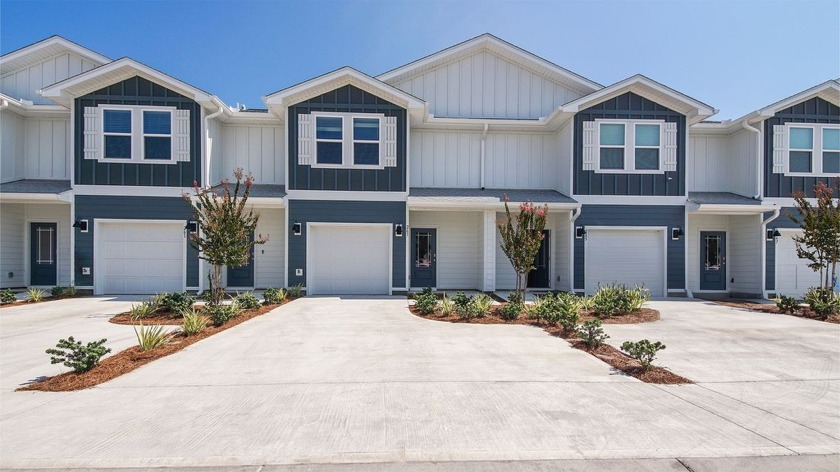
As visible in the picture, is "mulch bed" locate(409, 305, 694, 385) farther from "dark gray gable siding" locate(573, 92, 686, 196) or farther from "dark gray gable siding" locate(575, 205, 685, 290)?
"dark gray gable siding" locate(573, 92, 686, 196)

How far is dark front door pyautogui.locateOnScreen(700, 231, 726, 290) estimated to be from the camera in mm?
15258

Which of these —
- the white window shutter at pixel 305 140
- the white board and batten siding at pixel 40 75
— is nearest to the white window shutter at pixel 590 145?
the white window shutter at pixel 305 140

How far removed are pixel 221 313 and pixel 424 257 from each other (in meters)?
7.78

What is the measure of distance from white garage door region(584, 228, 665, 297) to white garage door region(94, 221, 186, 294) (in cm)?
1375

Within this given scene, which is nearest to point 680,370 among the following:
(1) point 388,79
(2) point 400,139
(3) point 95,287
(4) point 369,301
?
(4) point 369,301

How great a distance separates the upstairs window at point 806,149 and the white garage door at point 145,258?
66.3ft

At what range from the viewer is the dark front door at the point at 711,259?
1526 centimetres

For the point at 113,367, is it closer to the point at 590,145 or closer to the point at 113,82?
the point at 113,82

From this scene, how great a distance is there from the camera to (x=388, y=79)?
15242 millimetres

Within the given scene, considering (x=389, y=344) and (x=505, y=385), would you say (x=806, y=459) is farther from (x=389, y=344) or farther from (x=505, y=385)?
(x=389, y=344)

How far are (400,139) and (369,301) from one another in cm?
534

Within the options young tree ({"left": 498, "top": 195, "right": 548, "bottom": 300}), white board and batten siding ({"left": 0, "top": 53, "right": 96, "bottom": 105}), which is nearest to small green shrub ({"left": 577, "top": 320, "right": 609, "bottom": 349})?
young tree ({"left": 498, "top": 195, "right": 548, "bottom": 300})

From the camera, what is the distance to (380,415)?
13.8 feet

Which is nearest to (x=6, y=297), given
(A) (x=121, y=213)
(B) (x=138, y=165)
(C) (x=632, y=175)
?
(A) (x=121, y=213)
